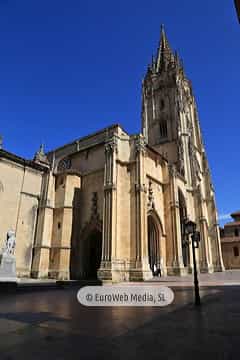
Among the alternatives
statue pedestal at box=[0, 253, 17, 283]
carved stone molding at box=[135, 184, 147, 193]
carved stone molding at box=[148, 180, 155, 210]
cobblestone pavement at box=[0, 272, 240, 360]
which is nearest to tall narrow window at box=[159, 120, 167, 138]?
carved stone molding at box=[148, 180, 155, 210]

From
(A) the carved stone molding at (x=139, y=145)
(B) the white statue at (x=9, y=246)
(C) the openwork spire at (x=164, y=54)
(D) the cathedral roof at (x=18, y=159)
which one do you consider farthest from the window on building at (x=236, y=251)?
(B) the white statue at (x=9, y=246)

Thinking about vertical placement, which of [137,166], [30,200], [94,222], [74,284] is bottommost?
[74,284]

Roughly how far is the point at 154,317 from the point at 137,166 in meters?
18.1

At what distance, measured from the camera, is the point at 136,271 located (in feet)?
64.8

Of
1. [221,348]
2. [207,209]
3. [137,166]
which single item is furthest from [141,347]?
[207,209]

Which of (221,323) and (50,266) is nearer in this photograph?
(221,323)

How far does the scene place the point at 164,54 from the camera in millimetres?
51344

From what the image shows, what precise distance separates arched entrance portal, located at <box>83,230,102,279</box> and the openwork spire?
38.8m

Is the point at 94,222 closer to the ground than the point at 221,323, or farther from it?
farther from it

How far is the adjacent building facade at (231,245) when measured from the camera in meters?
45.8

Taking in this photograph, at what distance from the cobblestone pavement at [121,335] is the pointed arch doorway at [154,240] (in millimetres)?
19770

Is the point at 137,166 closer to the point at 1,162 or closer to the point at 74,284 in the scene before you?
the point at 74,284

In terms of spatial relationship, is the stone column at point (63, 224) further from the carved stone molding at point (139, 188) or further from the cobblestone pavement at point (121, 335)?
the cobblestone pavement at point (121, 335)

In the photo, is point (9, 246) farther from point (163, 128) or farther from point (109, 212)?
point (163, 128)
